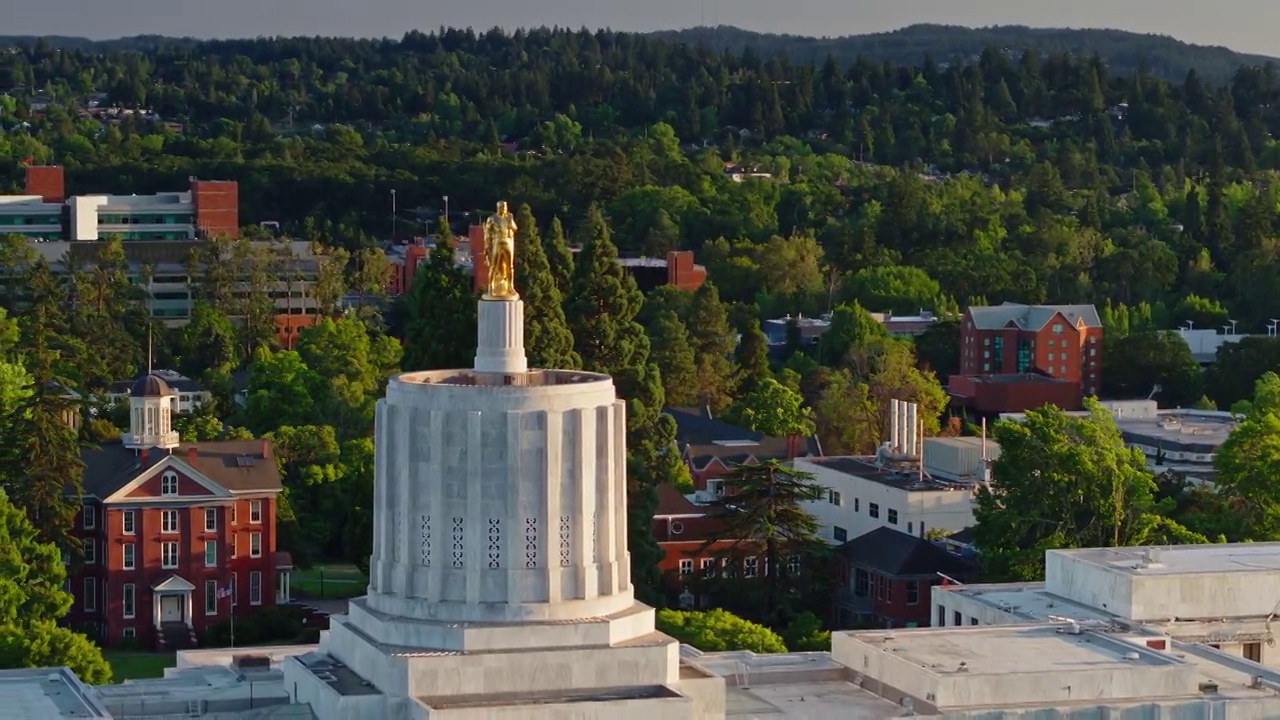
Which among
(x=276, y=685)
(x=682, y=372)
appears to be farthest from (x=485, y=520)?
(x=682, y=372)

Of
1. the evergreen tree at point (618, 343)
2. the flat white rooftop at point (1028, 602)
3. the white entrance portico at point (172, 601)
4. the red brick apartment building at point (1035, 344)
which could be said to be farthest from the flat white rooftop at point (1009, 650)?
the red brick apartment building at point (1035, 344)

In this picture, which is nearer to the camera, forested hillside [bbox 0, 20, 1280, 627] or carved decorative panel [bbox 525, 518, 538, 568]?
carved decorative panel [bbox 525, 518, 538, 568]

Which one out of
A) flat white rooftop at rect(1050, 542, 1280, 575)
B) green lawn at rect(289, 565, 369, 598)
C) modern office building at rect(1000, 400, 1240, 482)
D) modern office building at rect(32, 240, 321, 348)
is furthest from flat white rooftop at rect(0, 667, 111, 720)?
modern office building at rect(32, 240, 321, 348)

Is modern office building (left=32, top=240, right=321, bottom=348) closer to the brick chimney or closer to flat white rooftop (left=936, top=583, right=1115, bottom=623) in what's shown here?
the brick chimney

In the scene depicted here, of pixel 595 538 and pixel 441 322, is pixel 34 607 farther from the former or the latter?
pixel 595 538

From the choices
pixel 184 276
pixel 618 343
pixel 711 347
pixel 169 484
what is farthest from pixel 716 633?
pixel 184 276

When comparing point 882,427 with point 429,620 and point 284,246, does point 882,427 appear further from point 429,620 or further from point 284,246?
point 429,620

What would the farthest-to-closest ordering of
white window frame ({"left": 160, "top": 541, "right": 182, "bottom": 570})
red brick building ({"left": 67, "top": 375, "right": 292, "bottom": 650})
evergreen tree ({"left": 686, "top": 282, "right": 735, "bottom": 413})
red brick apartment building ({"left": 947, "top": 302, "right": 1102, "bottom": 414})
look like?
1. red brick apartment building ({"left": 947, "top": 302, "right": 1102, "bottom": 414})
2. evergreen tree ({"left": 686, "top": 282, "right": 735, "bottom": 413})
3. white window frame ({"left": 160, "top": 541, "right": 182, "bottom": 570})
4. red brick building ({"left": 67, "top": 375, "right": 292, "bottom": 650})
